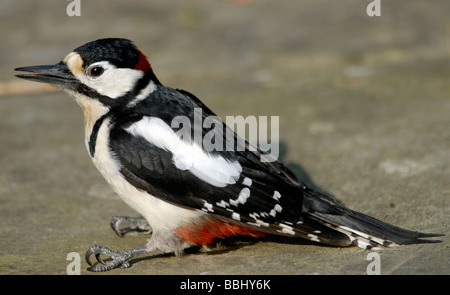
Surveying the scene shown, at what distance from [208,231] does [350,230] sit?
0.75m

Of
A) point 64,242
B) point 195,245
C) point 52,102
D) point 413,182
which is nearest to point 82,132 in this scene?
point 52,102

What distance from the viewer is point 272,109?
553 centimetres

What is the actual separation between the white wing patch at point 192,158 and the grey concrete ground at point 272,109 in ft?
1.44

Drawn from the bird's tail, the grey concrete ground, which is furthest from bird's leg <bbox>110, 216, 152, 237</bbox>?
the bird's tail

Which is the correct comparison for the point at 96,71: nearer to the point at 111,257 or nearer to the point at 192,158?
the point at 192,158

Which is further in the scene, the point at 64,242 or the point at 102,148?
the point at 64,242

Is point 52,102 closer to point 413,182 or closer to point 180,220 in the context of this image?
point 180,220

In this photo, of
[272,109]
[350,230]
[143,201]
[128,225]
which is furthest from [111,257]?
[272,109]

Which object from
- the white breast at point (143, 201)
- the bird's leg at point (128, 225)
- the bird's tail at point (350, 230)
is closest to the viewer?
the bird's tail at point (350, 230)

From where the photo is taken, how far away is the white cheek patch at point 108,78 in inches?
137

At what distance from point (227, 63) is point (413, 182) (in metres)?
3.00

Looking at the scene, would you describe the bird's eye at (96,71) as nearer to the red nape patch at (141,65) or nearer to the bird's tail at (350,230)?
the red nape patch at (141,65)

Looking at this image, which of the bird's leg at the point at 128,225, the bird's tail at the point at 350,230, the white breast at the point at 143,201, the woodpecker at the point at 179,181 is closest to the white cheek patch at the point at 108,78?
the woodpecker at the point at 179,181

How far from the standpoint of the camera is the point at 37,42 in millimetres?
7156
